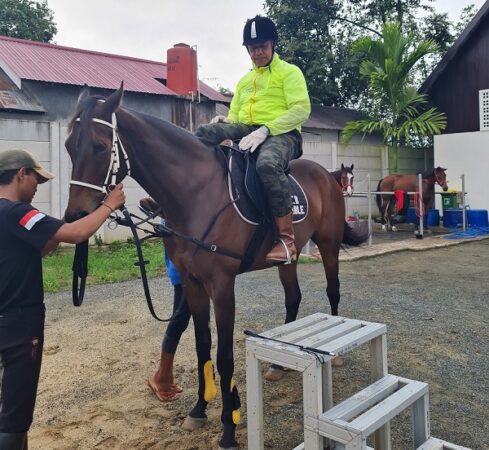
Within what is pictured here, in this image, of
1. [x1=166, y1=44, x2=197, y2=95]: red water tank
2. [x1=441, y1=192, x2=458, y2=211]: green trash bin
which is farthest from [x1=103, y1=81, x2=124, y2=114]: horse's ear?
[x1=441, y1=192, x2=458, y2=211]: green trash bin

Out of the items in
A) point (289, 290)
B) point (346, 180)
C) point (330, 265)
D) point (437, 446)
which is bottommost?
point (437, 446)

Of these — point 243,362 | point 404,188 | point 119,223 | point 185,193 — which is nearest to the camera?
point 119,223

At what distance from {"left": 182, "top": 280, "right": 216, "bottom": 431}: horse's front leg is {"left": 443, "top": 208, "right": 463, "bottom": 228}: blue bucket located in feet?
38.0

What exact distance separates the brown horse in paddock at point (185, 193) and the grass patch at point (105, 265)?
4349 millimetres

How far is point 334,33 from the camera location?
64.4 ft

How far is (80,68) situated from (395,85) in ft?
29.2

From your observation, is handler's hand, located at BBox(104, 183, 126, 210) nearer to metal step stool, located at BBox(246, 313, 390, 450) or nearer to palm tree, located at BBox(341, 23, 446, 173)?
metal step stool, located at BBox(246, 313, 390, 450)

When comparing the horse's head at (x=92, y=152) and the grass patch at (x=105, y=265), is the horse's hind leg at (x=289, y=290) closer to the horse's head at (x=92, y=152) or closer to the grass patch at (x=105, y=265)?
the horse's head at (x=92, y=152)

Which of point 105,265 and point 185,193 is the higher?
point 185,193

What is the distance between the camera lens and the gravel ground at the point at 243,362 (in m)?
2.87

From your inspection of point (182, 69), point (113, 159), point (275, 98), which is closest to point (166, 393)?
point (113, 159)

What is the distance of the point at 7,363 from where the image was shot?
207 centimetres

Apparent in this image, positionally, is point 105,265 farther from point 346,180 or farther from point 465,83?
point 465,83

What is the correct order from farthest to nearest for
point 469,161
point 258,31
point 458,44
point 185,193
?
1. point 458,44
2. point 469,161
3. point 258,31
4. point 185,193
